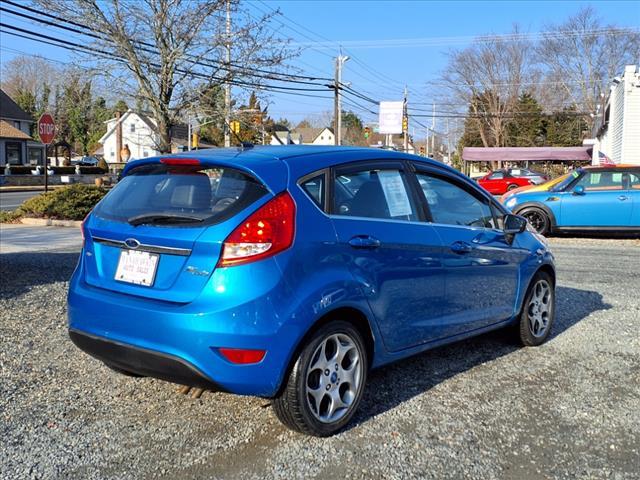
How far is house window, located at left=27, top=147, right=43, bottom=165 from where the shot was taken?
54812 mm

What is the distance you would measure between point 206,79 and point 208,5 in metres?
1.49

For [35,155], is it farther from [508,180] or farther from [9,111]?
[508,180]

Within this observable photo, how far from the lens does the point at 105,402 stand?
4141mm

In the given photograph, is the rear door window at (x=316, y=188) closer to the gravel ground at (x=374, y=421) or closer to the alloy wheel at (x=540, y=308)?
the gravel ground at (x=374, y=421)

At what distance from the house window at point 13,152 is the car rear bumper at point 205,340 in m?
52.8

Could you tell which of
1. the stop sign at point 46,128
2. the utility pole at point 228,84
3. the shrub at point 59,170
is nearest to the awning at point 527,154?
the shrub at point 59,170

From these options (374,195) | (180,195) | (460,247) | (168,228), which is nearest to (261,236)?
(168,228)

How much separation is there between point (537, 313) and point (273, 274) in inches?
128

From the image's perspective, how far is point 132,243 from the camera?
11.6 feet

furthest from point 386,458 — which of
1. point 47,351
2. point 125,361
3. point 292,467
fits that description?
point 47,351

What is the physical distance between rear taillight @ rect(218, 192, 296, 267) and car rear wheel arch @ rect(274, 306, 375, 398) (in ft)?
1.58

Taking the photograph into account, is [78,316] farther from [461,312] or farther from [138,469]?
[461,312]

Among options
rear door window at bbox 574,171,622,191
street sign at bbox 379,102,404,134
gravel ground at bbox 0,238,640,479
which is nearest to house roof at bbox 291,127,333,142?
street sign at bbox 379,102,404,134

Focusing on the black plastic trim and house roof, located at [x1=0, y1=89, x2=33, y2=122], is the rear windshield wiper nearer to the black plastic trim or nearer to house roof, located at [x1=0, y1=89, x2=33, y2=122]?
the black plastic trim
